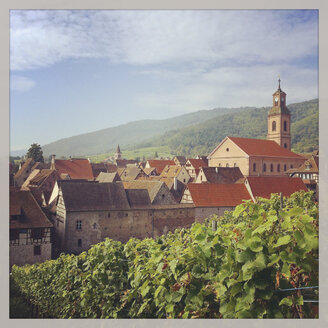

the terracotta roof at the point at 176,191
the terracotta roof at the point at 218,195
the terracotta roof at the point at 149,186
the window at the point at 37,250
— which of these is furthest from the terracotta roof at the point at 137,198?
the window at the point at 37,250

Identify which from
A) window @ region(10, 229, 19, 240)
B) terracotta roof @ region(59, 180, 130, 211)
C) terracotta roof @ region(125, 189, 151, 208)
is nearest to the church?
terracotta roof @ region(125, 189, 151, 208)

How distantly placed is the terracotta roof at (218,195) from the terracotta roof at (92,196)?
4215 millimetres

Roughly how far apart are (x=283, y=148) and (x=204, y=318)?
19.6 metres

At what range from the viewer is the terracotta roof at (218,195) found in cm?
1847

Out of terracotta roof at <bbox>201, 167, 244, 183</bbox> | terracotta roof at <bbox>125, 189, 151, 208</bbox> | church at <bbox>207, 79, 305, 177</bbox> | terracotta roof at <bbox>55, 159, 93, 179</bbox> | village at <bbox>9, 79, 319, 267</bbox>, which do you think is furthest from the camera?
terracotta roof at <bbox>55, 159, 93, 179</bbox>

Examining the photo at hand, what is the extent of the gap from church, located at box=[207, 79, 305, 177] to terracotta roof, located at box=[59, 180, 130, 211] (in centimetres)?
741

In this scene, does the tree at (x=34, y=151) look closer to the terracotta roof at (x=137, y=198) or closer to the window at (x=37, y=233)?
the window at (x=37, y=233)

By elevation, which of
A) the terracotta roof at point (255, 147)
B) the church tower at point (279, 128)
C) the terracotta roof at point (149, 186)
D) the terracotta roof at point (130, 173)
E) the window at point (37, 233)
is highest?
the church tower at point (279, 128)

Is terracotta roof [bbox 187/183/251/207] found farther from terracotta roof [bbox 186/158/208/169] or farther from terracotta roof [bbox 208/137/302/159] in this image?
terracotta roof [bbox 186/158/208/169]

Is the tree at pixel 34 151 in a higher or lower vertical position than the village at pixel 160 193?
higher

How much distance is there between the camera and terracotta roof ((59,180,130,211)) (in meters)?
18.9

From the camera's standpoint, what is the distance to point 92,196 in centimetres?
1959

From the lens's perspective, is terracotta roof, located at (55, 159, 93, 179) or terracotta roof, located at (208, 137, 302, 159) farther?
terracotta roof, located at (55, 159, 93, 179)

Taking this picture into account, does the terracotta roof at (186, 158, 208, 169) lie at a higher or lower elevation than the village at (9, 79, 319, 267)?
higher
